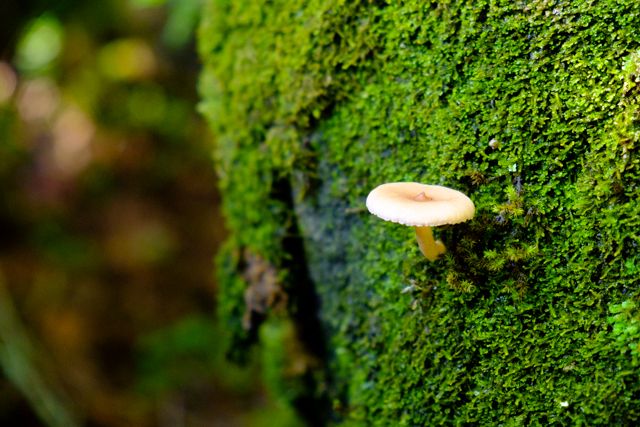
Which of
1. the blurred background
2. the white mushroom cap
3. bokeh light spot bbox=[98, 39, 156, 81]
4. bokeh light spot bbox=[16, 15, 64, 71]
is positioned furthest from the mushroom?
bokeh light spot bbox=[16, 15, 64, 71]

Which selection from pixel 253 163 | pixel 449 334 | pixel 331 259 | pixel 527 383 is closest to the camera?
pixel 527 383

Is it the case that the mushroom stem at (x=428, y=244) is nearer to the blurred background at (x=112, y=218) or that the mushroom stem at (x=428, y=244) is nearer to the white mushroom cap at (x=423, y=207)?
the white mushroom cap at (x=423, y=207)

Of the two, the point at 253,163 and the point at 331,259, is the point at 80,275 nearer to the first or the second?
the point at 253,163

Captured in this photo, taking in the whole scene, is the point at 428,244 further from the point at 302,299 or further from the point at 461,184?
the point at 302,299

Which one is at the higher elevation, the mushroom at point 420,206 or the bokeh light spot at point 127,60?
the bokeh light spot at point 127,60

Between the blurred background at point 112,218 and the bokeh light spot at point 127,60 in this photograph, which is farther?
the bokeh light spot at point 127,60

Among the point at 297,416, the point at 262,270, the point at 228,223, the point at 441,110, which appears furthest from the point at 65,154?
the point at 441,110

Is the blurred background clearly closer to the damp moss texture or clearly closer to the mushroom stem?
the damp moss texture

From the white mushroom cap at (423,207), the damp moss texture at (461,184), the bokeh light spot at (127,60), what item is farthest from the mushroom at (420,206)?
the bokeh light spot at (127,60)
